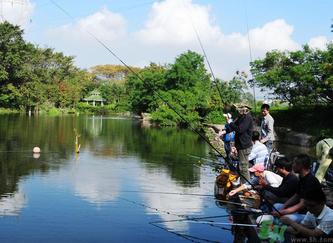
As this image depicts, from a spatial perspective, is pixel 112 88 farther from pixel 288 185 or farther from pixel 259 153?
pixel 288 185

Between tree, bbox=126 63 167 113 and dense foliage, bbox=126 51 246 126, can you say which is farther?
tree, bbox=126 63 167 113

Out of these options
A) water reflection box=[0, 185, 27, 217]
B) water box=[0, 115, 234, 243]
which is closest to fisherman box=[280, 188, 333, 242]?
water box=[0, 115, 234, 243]

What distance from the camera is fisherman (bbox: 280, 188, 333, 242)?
396 centimetres

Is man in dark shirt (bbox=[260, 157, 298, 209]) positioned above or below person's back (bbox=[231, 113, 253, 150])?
below

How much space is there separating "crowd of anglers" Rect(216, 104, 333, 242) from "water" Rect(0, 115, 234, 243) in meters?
0.94

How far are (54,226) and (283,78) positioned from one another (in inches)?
797

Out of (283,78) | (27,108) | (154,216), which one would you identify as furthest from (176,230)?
(27,108)

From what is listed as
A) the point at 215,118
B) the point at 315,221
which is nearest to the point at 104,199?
the point at 315,221

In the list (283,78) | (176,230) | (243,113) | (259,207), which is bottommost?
(176,230)

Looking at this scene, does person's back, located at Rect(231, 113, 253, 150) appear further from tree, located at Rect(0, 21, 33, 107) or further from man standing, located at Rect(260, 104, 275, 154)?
tree, located at Rect(0, 21, 33, 107)

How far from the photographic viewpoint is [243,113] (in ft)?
24.8

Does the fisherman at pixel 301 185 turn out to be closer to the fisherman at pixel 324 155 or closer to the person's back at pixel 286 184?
the person's back at pixel 286 184

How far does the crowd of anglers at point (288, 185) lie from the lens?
4074 millimetres

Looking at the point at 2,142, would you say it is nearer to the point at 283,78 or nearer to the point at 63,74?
the point at 283,78
